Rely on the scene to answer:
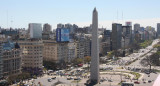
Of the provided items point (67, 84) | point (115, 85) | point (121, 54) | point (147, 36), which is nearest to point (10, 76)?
point (67, 84)

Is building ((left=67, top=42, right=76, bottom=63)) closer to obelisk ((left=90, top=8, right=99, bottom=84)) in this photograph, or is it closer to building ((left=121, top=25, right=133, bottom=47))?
obelisk ((left=90, top=8, right=99, bottom=84))

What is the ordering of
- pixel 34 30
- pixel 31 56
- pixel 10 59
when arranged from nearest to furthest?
pixel 10 59 < pixel 31 56 < pixel 34 30

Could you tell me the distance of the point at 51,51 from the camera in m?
60.9

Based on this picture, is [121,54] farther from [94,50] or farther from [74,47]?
[94,50]

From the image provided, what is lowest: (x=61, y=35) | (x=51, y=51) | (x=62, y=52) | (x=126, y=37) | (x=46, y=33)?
(x=62, y=52)

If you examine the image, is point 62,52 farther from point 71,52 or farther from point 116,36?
point 116,36

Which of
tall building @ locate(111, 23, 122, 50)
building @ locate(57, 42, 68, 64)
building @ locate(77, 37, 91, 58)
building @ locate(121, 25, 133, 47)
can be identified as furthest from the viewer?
building @ locate(121, 25, 133, 47)

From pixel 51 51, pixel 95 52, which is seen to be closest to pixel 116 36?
pixel 51 51

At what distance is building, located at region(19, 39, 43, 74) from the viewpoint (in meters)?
48.2

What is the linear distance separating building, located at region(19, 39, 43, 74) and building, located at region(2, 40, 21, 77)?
Result: 4.32 m

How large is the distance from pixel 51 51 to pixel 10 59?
20005mm

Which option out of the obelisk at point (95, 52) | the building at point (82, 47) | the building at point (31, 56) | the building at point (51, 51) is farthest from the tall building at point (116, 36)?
the obelisk at point (95, 52)

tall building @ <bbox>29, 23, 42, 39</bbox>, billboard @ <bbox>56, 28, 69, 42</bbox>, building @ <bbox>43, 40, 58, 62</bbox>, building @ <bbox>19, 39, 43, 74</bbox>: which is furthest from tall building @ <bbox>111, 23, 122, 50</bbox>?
building @ <bbox>19, 39, 43, 74</bbox>

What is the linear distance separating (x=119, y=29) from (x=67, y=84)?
78607 mm
